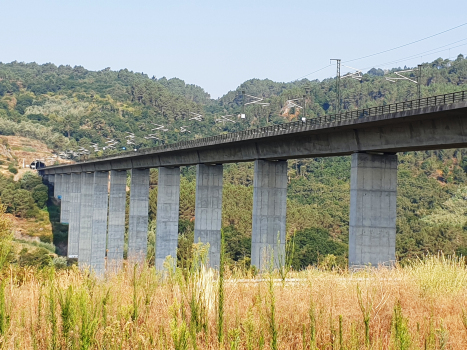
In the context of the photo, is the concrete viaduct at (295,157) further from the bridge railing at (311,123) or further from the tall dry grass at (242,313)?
the tall dry grass at (242,313)

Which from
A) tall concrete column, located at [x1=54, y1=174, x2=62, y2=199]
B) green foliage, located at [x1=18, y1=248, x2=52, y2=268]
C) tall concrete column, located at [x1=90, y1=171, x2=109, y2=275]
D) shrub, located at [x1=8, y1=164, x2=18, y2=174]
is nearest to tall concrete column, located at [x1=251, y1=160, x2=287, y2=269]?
green foliage, located at [x1=18, y1=248, x2=52, y2=268]

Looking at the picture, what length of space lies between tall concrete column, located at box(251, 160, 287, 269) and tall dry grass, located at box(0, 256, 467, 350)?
2885 cm

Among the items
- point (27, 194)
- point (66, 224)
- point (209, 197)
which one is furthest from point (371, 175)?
point (27, 194)

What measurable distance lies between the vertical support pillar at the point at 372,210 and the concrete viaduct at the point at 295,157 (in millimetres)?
53

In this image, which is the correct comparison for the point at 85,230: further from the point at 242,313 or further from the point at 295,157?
the point at 242,313

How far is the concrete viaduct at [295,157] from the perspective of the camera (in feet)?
97.3

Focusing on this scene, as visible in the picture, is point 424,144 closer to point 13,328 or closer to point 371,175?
point 371,175

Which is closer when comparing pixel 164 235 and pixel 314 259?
pixel 164 235

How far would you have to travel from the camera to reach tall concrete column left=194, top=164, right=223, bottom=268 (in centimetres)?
5091

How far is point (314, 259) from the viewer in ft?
281

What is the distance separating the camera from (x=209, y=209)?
169 feet

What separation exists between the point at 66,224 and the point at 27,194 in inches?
550

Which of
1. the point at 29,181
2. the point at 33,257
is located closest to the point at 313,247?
the point at 33,257

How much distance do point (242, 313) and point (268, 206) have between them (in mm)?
32508
